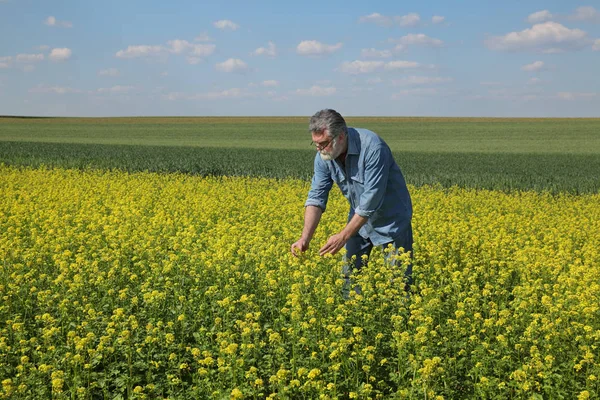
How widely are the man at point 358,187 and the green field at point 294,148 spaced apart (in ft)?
58.8

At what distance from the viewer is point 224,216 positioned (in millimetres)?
12961

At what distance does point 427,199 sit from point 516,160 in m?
20.1

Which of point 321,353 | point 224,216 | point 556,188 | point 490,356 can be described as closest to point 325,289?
point 321,353

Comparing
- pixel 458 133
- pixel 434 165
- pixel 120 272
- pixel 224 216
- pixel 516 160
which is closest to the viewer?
pixel 120 272

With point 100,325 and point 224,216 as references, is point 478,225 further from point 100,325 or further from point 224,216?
point 100,325

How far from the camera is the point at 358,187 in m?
6.36

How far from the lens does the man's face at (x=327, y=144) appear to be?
559 cm

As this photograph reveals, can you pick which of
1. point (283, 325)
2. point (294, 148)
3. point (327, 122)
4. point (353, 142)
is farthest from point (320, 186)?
point (294, 148)

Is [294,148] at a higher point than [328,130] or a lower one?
lower

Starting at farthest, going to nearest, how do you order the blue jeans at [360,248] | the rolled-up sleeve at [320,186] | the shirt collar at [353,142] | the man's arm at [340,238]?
the blue jeans at [360,248] → the rolled-up sleeve at [320,186] → the shirt collar at [353,142] → the man's arm at [340,238]

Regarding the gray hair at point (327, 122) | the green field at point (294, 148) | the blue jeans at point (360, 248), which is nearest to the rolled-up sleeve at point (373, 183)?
the gray hair at point (327, 122)

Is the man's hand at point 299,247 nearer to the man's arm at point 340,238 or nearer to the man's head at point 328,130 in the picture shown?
the man's arm at point 340,238

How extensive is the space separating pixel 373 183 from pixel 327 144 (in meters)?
0.63

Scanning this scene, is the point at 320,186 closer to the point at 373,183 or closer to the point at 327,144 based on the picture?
the point at 373,183
